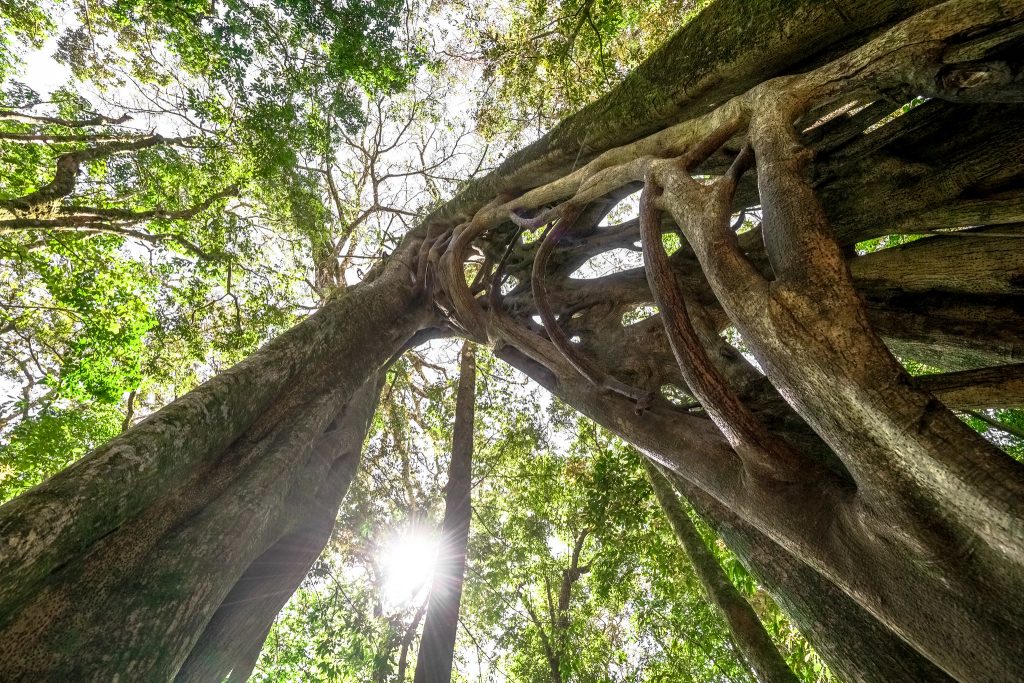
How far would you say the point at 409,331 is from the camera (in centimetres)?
487

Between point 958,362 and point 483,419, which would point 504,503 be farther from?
point 958,362

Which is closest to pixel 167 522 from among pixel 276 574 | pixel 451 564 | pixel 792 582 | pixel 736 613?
pixel 276 574

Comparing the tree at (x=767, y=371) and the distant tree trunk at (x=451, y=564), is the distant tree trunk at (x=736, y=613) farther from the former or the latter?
the distant tree trunk at (x=451, y=564)

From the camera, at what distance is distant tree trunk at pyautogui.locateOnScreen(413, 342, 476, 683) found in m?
3.25

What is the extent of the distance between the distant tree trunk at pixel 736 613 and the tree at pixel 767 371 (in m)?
1.56

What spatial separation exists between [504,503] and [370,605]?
9.19ft

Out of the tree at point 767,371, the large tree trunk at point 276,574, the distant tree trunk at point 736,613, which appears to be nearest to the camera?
the tree at point 767,371

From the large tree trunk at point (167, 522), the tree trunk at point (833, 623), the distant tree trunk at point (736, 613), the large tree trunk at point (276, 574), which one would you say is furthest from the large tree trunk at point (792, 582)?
the large tree trunk at point (276, 574)

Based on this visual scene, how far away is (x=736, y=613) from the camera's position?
12.1 feet

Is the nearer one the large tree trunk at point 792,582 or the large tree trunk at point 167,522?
the large tree trunk at point 167,522

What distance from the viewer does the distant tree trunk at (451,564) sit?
325 cm

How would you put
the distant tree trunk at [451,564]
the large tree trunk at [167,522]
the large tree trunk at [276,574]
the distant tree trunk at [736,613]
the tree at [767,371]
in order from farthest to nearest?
1. the distant tree trunk at [736,613]
2. the distant tree trunk at [451,564]
3. the large tree trunk at [276,574]
4. the large tree trunk at [167,522]
5. the tree at [767,371]

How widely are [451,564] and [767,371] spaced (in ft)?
11.9

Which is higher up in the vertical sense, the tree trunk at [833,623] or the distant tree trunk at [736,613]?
the distant tree trunk at [736,613]
